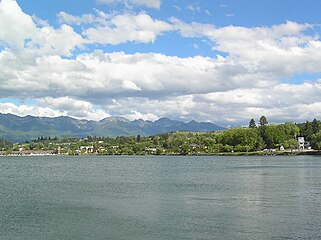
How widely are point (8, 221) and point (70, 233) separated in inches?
318

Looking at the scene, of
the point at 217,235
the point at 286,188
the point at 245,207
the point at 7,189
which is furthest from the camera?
the point at 7,189

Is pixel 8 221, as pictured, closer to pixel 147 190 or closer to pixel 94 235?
pixel 94 235

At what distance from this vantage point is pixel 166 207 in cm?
4303

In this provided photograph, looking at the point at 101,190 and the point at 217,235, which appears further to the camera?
the point at 101,190

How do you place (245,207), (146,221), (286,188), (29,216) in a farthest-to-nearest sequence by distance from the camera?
(286,188)
(245,207)
(29,216)
(146,221)

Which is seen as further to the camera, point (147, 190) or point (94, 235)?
point (147, 190)

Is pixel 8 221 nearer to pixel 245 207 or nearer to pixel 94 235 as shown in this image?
pixel 94 235

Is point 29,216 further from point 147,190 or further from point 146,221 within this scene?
point 147,190

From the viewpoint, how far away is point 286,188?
193 ft

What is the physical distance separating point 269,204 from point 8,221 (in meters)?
25.1

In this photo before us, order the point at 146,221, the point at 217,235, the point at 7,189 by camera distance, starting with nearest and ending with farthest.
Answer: the point at 217,235 → the point at 146,221 → the point at 7,189

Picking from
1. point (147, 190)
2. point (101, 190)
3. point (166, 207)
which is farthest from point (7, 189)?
point (166, 207)

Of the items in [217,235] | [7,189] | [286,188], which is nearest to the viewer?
[217,235]

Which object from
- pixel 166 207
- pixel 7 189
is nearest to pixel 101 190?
pixel 7 189
